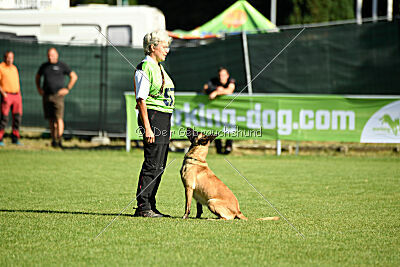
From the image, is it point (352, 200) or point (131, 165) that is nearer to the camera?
point (352, 200)

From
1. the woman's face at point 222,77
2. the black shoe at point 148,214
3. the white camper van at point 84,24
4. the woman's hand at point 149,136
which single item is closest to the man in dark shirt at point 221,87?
the woman's face at point 222,77

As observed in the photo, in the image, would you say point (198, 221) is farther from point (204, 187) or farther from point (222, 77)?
point (222, 77)

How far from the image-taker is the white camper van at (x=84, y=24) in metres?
16.0

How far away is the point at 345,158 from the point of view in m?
13.3

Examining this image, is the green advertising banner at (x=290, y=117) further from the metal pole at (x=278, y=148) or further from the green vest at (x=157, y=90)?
the green vest at (x=157, y=90)

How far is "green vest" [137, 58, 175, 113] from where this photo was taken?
6203 mm

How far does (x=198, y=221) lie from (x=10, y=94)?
31.5 ft

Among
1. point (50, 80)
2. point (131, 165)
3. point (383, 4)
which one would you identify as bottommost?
point (131, 165)

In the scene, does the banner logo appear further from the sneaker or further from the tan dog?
the sneaker

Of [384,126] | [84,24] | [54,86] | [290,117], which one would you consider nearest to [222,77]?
[290,117]

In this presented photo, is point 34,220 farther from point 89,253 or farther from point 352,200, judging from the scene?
point 352,200

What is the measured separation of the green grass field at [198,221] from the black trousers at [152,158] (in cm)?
29

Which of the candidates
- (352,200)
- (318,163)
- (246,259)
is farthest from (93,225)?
(318,163)

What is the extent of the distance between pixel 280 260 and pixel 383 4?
2767 cm
